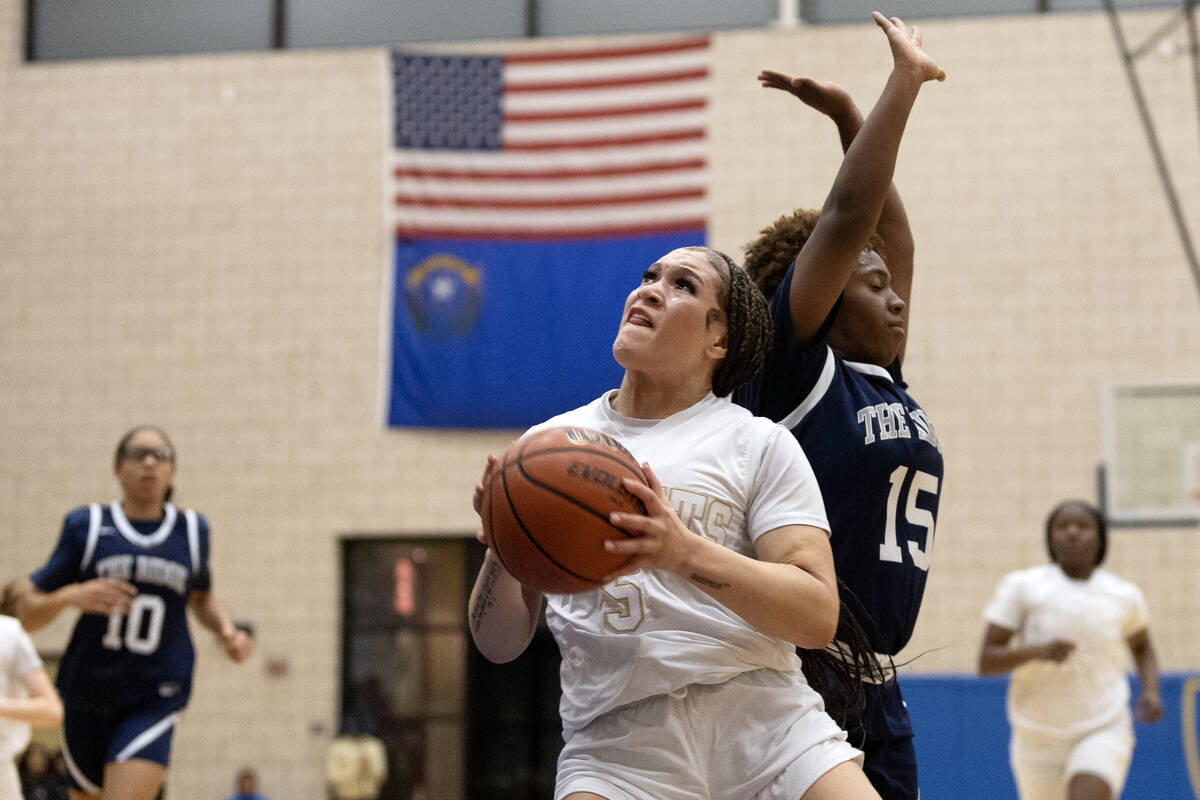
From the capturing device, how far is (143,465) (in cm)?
547

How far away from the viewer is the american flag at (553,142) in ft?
38.0

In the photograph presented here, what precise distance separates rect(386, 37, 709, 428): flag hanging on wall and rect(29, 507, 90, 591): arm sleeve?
609cm

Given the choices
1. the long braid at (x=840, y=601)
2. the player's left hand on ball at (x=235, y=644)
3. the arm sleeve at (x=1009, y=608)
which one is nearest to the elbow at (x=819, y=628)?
the long braid at (x=840, y=601)

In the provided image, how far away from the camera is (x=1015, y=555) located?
11008mm

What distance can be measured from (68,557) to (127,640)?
0.46 m

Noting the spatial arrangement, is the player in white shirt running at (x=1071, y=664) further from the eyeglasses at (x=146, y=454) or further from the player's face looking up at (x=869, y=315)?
the eyeglasses at (x=146, y=454)

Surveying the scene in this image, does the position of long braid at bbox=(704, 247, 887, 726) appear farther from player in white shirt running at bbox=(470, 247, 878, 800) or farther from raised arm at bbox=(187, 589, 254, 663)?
raised arm at bbox=(187, 589, 254, 663)

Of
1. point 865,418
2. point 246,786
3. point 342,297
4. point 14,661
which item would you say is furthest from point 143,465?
point 342,297

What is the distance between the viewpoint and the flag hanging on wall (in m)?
11.5

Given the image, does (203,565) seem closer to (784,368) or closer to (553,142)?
(784,368)

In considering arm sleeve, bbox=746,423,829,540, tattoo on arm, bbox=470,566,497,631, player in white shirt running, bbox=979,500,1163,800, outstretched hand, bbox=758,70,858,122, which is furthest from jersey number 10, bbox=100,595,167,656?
player in white shirt running, bbox=979,500,1163,800

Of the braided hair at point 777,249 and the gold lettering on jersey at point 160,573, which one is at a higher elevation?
the braided hair at point 777,249

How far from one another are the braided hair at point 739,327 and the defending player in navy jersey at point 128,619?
3.35 metres

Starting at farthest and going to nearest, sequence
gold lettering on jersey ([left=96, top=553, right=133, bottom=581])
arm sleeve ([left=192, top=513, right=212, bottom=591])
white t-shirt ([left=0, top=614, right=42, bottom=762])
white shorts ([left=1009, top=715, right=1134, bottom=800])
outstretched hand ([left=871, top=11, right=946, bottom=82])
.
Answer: white shorts ([left=1009, top=715, right=1134, bottom=800]), arm sleeve ([left=192, top=513, right=212, bottom=591]), gold lettering on jersey ([left=96, top=553, right=133, bottom=581]), white t-shirt ([left=0, top=614, right=42, bottom=762]), outstretched hand ([left=871, top=11, right=946, bottom=82])
